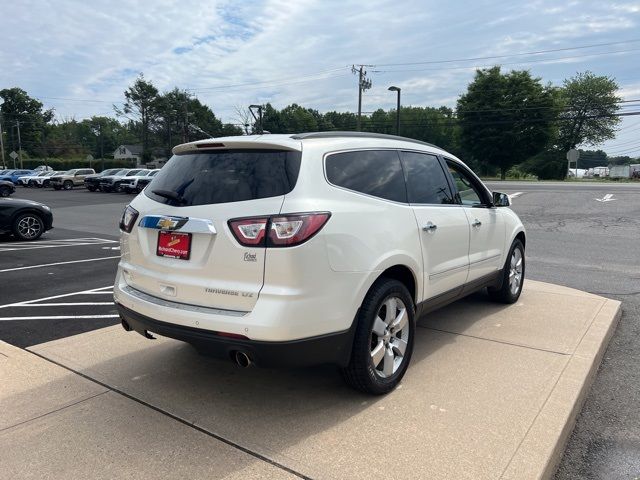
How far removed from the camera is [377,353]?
10.9ft

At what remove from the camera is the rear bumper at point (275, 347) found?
2.78 m

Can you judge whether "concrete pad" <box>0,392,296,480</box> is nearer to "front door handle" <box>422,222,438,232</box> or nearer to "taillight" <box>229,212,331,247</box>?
"taillight" <box>229,212,331,247</box>

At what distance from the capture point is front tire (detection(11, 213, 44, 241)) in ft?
38.6

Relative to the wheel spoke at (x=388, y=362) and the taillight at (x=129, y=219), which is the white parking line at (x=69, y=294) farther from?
the wheel spoke at (x=388, y=362)

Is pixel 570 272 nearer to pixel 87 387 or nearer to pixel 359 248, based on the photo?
pixel 359 248

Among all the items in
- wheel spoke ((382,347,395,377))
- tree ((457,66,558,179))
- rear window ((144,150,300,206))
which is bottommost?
wheel spoke ((382,347,395,377))

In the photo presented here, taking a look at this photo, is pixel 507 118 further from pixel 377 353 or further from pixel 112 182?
pixel 377 353

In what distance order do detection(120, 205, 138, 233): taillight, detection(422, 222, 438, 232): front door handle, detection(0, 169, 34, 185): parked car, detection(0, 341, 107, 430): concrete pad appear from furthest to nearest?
detection(0, 169, 34, 185): parked car < detection(422, 222, 438, 232): front door handle < detection(120, 205, 138, 233): taillight < detection(0, 341, 107, 430): concrete pad

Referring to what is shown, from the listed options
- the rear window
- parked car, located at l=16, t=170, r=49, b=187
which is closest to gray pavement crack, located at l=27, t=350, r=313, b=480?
the rear window

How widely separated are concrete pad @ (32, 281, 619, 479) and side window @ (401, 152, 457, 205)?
4.26 feet

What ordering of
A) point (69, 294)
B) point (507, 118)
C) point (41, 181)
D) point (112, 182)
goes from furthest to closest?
1. point (507, 118)
2. point (41, 181)
3. point (112, 182)
4. point (69, 294)

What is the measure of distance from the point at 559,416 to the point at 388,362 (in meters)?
1.10

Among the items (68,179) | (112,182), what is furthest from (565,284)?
(68,179)

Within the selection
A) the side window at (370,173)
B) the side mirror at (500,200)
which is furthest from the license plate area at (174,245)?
the side mirror at (500,200)
